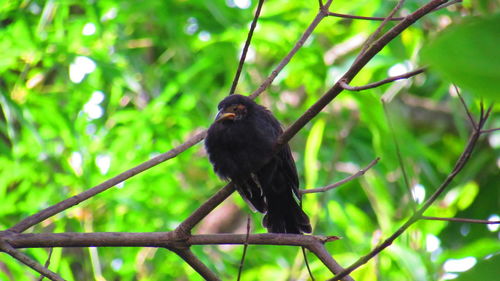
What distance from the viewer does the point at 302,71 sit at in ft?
16.6

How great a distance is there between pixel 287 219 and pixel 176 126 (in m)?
2.55

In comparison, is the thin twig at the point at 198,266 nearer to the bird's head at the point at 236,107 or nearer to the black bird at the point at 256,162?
the black bird at the point at 256,162

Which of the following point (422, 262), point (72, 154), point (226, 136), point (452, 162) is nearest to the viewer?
point (226, 136)

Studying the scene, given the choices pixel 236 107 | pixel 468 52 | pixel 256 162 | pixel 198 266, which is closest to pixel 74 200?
pixel 198 266

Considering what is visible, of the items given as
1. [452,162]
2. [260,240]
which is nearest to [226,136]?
[260,240]

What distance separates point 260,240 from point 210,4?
8.66 ft

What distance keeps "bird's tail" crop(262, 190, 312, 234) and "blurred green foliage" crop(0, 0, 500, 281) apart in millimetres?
989

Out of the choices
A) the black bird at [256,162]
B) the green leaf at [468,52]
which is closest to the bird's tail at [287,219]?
the black bird at [256,162]

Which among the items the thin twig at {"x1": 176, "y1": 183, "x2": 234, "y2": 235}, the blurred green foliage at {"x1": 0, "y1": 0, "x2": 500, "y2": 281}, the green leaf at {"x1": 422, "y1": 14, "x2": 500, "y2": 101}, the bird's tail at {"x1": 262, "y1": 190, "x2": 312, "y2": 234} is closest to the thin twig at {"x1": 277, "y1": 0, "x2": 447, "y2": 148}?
the thin twig at {"x1": 176, "y1": 183, "x2": 234, "y2": 235}

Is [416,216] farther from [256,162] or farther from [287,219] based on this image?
[287,219]

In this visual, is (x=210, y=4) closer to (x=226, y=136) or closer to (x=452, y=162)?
(x=226, y=136)

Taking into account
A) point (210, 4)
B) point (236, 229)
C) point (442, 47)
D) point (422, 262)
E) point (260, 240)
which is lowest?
point (442, 47)

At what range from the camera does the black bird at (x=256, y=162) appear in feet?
8.73

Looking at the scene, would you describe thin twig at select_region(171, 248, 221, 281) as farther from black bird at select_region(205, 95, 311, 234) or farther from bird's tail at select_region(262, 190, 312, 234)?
bird's tail at select_region(262, 190, 312, 234)
